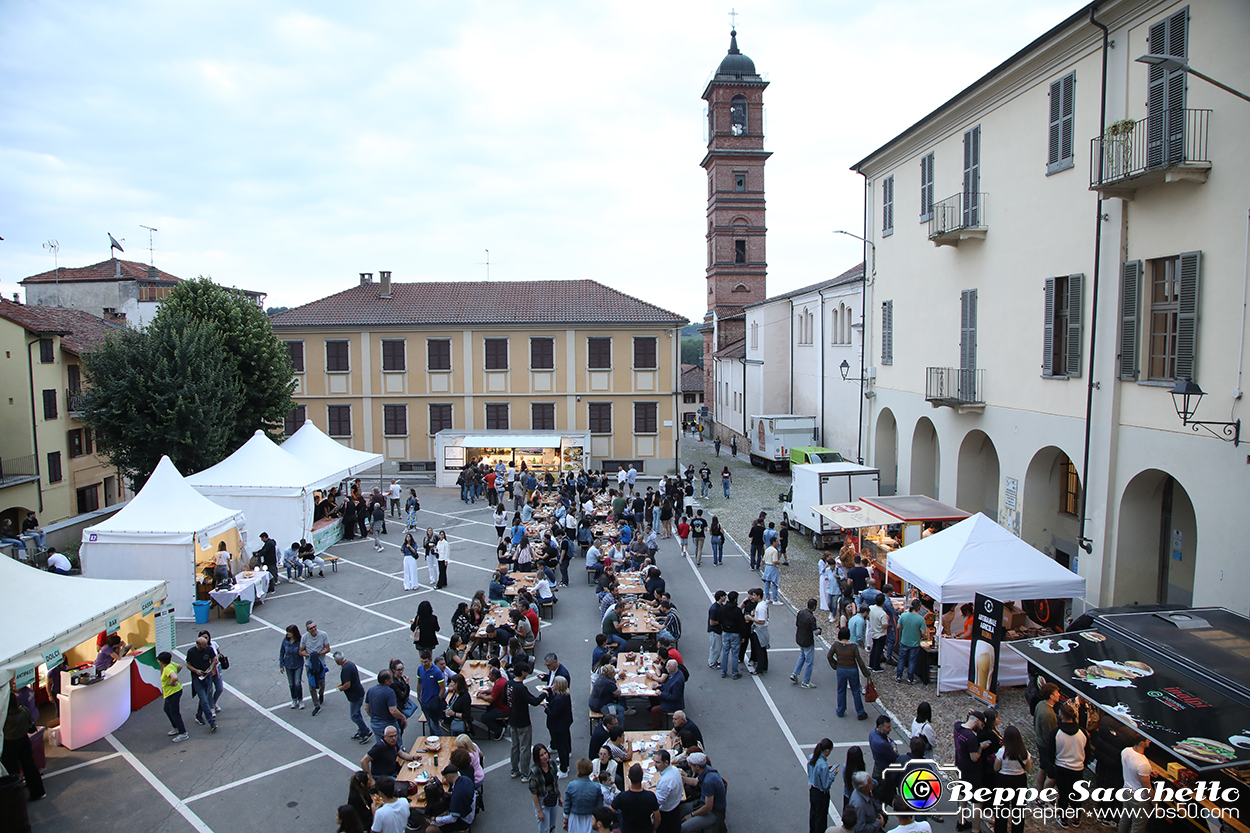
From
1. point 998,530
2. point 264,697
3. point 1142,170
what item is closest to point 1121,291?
point 1142,170

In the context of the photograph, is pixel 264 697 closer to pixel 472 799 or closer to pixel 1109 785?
pixel 472 799

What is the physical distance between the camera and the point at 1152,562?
13.1 meters

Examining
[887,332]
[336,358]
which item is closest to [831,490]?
[887,332]

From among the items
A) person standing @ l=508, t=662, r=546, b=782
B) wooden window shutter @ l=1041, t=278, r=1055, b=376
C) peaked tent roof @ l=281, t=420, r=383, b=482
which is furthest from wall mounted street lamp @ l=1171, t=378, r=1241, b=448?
peaked tent roof @ l=281, t=420, r=383, b=482

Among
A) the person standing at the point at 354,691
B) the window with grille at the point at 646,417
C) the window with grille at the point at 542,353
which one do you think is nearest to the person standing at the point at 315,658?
the person standing at the point at 354,691

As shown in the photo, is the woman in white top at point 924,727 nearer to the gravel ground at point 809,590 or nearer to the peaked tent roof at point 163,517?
the gravel ground at point 809,590

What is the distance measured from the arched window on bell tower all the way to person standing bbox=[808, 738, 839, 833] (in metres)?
46.4

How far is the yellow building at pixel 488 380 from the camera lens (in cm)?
3369

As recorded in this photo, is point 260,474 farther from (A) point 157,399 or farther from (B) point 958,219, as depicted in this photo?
(B) point 958,219

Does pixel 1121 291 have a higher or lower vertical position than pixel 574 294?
lower

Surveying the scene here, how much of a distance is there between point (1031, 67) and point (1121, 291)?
5849 mm

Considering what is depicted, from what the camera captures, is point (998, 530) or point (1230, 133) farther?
point (998, 530)

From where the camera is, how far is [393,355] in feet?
111

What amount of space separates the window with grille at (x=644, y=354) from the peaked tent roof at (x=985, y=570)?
21.9m
